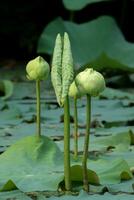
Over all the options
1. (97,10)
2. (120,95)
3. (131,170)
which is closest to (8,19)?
(97,10)

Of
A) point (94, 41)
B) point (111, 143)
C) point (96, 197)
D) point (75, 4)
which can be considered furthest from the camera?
point (75, 4)

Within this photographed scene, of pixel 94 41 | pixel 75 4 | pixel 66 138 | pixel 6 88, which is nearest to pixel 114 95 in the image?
pixel 6 88

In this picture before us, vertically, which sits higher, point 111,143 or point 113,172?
point 113,172

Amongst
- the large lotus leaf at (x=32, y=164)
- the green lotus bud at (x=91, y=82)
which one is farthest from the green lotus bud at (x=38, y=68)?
the green lotus bud at (x=91, y=82)

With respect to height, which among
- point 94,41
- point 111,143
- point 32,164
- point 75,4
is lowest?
point 94,41

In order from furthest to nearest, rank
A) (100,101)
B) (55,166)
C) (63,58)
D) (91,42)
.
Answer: (91,42) → (100,101) → (55,166) → (63,58)

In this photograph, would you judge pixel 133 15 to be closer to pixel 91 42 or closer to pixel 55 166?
pixel 91 42

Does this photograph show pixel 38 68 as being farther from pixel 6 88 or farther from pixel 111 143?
pixel 6 88
